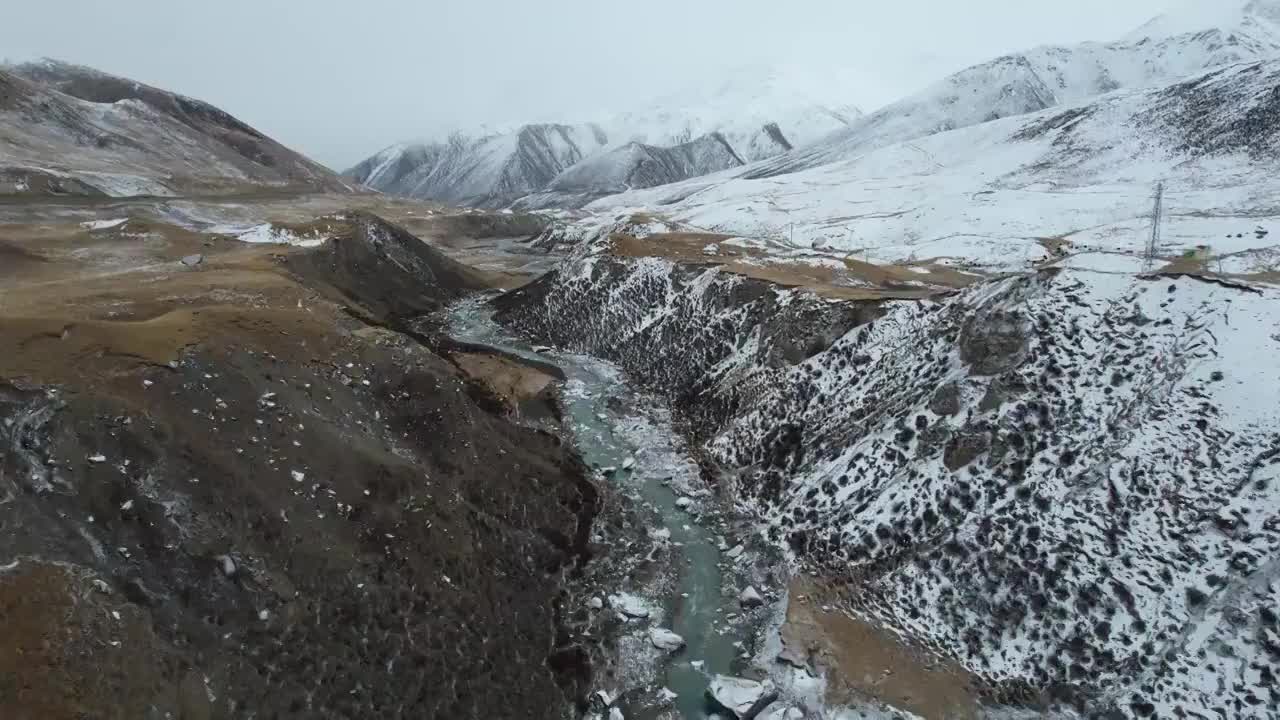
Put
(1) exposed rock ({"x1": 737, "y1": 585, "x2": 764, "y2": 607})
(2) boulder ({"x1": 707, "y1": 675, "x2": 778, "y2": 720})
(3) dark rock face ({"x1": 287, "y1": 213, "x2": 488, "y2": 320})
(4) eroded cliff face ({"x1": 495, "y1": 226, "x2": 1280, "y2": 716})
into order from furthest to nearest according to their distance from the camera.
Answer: (3) dark rock face ({"x1": 287, "y1": 213, "x2": 488, "y2": 320}) < (1) exposed rock ({"x1": 737, "y1": 585, "x2": 764, "y2": 607}) < (2) boulder ({"x1": 707, "y1": 675, "x2": 778, "y2": 720}) < (4) eroded cliff face ({"x1": 495, "y1": 226, "x2": 1280, "y2": 716})

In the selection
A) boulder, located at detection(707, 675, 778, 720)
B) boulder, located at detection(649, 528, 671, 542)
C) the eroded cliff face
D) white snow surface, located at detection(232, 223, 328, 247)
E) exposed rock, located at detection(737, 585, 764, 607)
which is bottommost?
boulder, located at detection(707, 675, 778, 720)

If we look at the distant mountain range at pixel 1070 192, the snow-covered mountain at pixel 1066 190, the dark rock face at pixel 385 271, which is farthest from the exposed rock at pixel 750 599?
the snow-covered mountain at pixel 1066 190

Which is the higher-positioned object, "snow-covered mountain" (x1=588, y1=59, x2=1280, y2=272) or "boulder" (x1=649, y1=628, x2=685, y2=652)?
"snow-covered mountain" (x1=588, y1=59, x2=1280, y2=272)

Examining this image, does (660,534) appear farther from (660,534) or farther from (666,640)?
(666,640)

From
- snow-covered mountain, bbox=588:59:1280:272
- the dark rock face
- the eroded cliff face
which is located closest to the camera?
the eroded cliff face

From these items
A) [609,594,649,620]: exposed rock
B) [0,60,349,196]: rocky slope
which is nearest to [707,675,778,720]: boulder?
[609,594,649,620]: exposed rock

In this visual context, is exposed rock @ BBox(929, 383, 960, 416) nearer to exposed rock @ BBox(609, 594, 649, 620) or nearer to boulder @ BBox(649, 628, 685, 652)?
boulder @ BBox(649, 628, 685, 652)

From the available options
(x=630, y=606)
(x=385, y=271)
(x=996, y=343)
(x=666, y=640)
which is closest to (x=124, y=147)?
(x=385, y=271)
